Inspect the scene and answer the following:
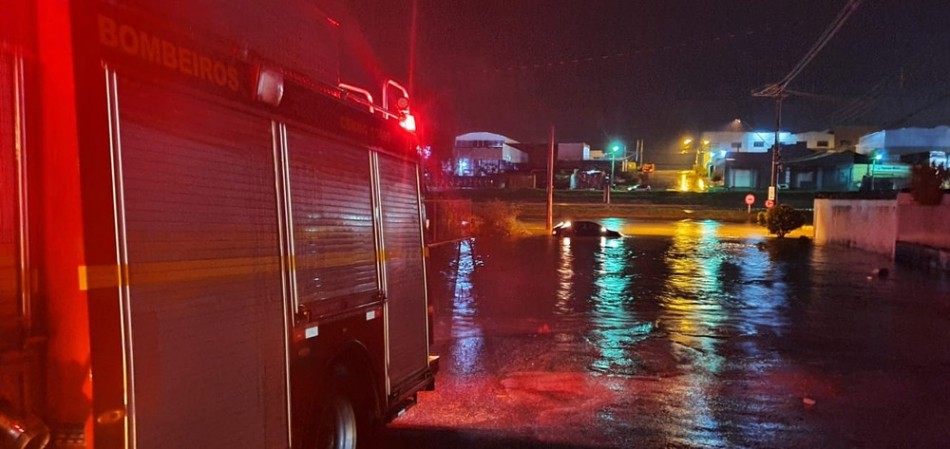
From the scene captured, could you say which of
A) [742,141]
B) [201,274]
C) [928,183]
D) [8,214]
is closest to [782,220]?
[928,183]

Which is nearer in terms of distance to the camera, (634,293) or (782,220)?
(634,293)

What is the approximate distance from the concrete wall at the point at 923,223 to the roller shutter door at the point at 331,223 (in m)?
20.9

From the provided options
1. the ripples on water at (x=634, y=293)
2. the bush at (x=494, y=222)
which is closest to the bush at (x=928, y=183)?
the ripples on water at (x=634, y=293)

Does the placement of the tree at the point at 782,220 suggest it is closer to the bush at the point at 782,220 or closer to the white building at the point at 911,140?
the bush at the point at 782,220

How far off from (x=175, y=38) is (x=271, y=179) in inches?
34.1

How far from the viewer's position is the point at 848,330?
10984mm

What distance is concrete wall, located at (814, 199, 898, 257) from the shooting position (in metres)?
25.7

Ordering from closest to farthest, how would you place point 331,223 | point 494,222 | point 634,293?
point 331,223 < point 634,293 < point 494,222

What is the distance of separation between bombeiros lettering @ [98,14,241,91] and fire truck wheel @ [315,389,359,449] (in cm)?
186

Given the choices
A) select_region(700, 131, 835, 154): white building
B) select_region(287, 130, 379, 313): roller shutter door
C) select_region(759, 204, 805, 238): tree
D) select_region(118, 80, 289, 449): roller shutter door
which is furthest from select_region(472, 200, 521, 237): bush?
select_region(700, 131, 835, 154): white building

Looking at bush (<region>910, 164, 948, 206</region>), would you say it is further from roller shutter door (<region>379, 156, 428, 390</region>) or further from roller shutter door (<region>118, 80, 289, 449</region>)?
roller shutter door (<region>118, 80, 289, 449</region>)

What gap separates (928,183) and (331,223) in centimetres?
2315

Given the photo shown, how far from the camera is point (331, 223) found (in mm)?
4148

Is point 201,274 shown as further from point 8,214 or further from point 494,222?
point 494,222
